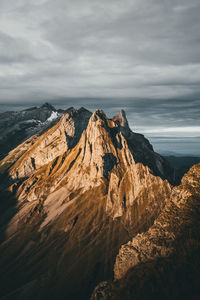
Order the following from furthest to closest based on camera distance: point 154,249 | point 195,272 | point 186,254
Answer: point 154,249 → point 186,254 → point 195,272

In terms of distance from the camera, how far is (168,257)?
79.5 m

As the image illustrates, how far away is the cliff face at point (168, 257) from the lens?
7169 centimetres

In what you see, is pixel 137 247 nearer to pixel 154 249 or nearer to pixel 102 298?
pixel 154 249

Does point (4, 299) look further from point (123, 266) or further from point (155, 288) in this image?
point (155, 288)

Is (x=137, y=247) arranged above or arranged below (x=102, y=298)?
above

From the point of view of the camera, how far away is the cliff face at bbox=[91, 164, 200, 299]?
71688mm

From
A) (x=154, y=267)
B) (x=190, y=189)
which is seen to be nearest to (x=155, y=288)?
(x=154, y=267)

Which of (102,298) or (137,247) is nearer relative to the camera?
(102,298)

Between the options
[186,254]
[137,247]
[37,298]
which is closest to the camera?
[186,254]

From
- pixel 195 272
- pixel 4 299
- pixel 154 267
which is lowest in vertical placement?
pixel 4 299

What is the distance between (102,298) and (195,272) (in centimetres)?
3762

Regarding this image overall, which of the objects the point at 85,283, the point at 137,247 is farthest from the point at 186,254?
the point at 85,283

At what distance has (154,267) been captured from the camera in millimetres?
79500

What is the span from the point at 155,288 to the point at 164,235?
65.3ft
